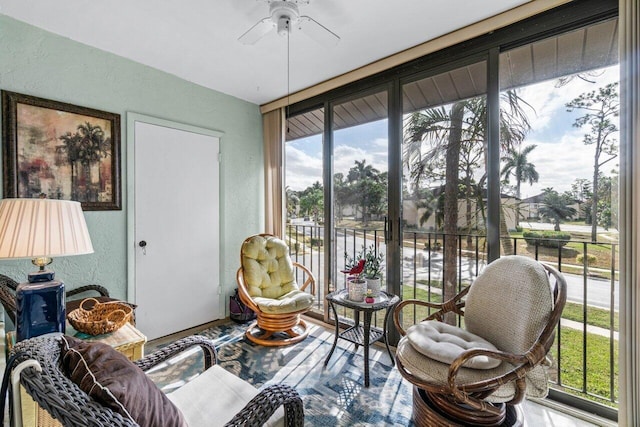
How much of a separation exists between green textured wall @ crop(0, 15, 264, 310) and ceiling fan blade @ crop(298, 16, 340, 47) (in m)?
1.64

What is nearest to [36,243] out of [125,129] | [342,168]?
[125,129]

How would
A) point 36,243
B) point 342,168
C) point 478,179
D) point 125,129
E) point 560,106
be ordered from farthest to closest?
point 342,168 → point 125,129 → point 478,179 → point 560,106 → point 36,243

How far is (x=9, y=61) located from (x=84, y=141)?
0.65 meters

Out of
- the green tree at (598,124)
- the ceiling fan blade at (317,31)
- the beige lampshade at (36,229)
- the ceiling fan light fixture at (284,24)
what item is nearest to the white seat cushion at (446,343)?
the green tree at (598,124)

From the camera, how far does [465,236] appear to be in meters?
2.38

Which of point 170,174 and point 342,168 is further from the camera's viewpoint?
point 342,168

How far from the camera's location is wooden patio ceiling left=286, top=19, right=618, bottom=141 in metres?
1.87

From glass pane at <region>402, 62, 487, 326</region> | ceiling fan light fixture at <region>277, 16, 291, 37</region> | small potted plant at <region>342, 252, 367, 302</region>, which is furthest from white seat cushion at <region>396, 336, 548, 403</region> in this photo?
ceiling fan light fixture at <region>277, 16, 291, 37</region>

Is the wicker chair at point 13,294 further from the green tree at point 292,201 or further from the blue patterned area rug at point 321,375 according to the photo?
the green tree at point 292,201

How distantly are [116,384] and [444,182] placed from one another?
242cm

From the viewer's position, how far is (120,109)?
2611 mm

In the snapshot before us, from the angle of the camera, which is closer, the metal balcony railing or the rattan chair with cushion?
the metal balcony railing

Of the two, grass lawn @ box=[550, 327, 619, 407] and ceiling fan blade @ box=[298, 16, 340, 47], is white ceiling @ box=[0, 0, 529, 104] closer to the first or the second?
ceiling fan blade @ box=[298, 16, 340, 47]

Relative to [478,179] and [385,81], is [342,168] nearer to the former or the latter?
[385,81]
